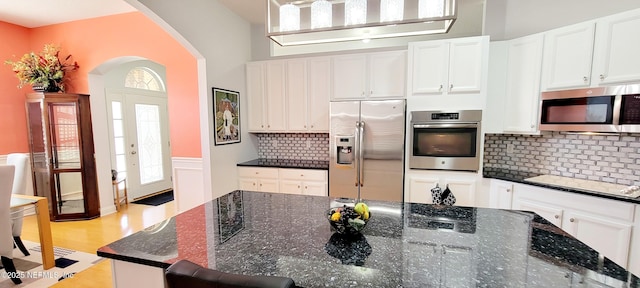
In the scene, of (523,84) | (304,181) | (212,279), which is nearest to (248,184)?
(304,181)

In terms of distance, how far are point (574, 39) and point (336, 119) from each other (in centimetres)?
233

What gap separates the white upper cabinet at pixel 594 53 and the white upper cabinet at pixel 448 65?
1.87 ft

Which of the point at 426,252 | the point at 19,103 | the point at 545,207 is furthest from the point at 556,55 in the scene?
the point at 19,103

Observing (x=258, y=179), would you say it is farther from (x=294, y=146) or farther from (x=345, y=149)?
(x=345, y=149)

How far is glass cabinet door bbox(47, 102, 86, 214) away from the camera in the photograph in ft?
12.9

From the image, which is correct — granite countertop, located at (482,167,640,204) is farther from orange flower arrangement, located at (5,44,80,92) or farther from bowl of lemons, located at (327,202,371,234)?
orange flower arrangement, located at (5,44,80,92)

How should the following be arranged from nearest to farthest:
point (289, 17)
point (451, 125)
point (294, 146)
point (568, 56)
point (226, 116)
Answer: point (289, 17) < point (568, 56) < point (451, 125) < point (226, 116) < point (294, 146)

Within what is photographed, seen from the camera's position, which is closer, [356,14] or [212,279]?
[212,279]

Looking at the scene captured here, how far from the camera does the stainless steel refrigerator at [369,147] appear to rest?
10.1 ft

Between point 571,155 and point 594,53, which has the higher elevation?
point 594,53

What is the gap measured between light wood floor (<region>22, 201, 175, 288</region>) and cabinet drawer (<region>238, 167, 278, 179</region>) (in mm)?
1521

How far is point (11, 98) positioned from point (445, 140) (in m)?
5.98

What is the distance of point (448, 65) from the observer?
295 centimetres

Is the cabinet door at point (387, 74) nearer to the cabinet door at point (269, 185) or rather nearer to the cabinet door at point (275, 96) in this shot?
the cabinet door at point (275, 96)
